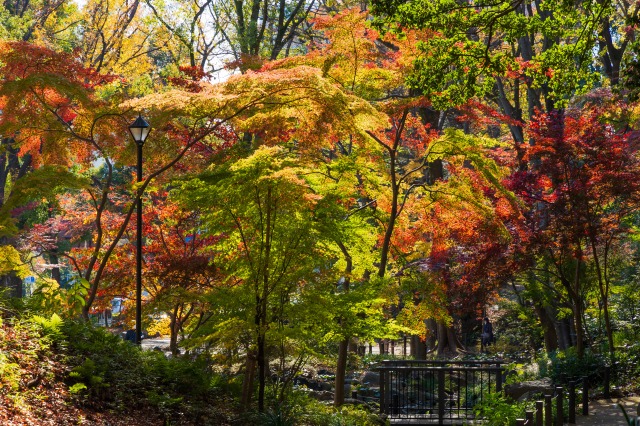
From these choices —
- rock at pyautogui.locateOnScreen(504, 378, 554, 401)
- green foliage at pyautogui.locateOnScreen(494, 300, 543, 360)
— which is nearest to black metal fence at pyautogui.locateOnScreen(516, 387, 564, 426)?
rock at pyautogui.locateOnScreen(504, 378, 554, 401)

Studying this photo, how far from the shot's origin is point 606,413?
39.3 feet

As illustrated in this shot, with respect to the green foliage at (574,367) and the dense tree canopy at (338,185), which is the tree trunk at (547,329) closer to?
the dense tree canopy at (338,185)

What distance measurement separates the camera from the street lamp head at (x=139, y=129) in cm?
1253

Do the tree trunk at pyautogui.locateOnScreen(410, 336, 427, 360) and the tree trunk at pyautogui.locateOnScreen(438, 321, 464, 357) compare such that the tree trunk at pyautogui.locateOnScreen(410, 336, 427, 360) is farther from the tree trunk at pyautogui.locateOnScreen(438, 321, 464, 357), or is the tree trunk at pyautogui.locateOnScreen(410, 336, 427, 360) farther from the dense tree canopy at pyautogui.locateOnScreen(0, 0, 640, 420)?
the dense tree canopy at pyautogui.locateOnScreen(0, 0, 640, 420)

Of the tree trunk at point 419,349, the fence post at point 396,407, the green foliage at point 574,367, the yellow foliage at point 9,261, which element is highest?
the yellow foliage at point 9,261

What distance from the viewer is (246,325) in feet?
31.3

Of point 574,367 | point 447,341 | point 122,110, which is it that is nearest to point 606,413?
point 574,367

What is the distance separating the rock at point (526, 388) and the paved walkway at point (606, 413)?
83cm

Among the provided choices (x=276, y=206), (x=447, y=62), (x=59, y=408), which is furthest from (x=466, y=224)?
(x=59, y=408)

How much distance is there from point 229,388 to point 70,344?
2915 mm

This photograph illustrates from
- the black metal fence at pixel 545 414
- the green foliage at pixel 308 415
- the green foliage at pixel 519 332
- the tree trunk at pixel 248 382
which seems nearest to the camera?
the black metal fence at pixel 545 414

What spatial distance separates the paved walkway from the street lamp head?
839 centimetres

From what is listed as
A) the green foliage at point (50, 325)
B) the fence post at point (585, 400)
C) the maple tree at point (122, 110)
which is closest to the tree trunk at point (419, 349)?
the maple tree at point (122, 110)

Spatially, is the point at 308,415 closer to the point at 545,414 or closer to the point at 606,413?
the point at 545,414
